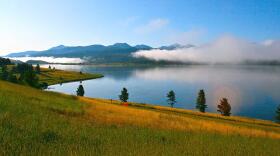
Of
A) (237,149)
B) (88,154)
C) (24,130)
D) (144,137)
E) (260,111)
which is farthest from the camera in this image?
(260,111)

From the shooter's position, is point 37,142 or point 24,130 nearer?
point 37,142

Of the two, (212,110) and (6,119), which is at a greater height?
(6,119)

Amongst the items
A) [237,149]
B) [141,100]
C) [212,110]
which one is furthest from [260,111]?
[237,149]

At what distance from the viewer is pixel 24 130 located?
10609mm

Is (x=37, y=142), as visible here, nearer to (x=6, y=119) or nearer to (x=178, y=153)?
(x=6, y=119)

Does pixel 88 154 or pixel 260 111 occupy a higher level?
pixel 88 154

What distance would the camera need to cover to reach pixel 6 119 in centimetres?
1173

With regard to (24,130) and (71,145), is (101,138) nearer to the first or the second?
(71,145)

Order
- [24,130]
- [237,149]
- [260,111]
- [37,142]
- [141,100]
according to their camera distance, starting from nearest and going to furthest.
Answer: [37,142] → [24,130] → [237,149] → [260,111] → [141,100]

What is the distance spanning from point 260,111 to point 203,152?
13973cm

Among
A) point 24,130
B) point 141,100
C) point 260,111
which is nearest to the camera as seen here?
point 24,130

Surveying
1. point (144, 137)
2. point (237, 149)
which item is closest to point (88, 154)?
point (144, 137)

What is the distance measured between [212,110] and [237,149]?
133515mm

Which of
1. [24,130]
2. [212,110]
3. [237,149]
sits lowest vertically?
[212,110]
